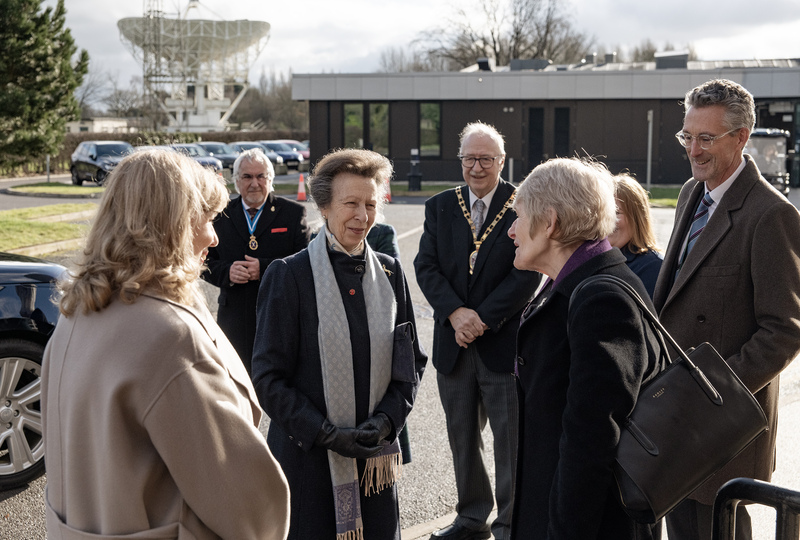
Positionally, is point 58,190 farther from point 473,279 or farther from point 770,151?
point 473,279

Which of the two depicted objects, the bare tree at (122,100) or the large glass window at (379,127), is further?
the bare tree at (122,100)

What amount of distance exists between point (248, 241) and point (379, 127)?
3037 centimetres

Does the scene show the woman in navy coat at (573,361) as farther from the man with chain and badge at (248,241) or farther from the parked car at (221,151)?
the parked car at (221,151)

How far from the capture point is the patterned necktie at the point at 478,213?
4.61 m

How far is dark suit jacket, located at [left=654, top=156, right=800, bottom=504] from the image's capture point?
3032 mm

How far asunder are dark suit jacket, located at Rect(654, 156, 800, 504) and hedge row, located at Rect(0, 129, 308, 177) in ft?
80.3

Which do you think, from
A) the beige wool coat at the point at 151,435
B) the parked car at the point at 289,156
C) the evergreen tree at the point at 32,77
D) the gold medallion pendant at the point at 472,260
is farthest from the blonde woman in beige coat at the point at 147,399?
the parked car at the point at 289,156

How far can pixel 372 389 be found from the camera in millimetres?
3268

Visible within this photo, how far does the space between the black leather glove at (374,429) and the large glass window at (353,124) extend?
32.1 m

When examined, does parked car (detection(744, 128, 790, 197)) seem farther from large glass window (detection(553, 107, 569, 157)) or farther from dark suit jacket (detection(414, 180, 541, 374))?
dark suit jacket (detection(414, 180, 541, 374))

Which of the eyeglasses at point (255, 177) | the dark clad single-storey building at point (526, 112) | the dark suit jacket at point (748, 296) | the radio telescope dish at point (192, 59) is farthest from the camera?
the radio telescope dish at point (192, 59)

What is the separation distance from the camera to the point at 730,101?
3.28m

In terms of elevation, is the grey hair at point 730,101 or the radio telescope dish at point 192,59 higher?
the radio telescope dish at point 192,59

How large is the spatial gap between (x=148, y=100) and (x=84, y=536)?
232 ft
